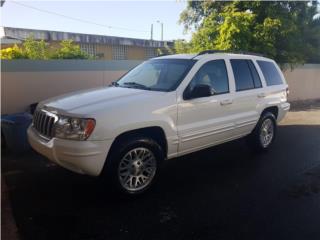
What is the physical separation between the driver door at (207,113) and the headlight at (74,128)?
1.39m

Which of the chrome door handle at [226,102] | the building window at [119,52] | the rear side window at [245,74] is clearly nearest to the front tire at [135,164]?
the chrome door handle at [226,102]

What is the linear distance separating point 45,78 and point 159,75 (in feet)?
12.7

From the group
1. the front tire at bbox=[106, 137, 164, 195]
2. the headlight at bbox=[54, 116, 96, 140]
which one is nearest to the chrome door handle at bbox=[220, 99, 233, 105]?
the front tire at bbox=[106, 137, 164, 195]

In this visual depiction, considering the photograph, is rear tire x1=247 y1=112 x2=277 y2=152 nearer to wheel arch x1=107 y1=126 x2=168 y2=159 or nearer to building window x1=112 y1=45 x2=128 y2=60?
wheel arch x1=107 y1=126 x2=168 y2=159

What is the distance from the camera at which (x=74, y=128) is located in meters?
3.96

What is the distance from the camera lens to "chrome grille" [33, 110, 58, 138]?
4.23 metres

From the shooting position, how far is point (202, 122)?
5.09m

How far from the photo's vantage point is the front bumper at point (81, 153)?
12.7ft

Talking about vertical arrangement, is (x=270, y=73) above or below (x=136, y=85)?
above

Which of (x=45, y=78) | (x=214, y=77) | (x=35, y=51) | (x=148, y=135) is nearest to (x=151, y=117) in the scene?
(x=148, y=135)

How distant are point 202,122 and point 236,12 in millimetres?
9374

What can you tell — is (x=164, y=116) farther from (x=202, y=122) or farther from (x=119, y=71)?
(x=119, y=71)

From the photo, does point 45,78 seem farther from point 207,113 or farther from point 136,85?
point 207,113

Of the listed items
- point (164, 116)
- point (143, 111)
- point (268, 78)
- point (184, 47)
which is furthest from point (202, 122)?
point (184, 47)
